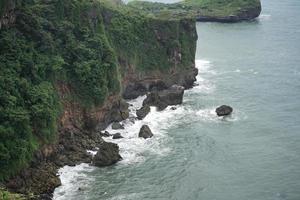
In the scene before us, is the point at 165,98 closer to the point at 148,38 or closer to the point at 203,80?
the point at 148,38

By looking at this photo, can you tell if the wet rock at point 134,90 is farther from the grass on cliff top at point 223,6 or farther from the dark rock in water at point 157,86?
the grass on cliff top at point 223,6

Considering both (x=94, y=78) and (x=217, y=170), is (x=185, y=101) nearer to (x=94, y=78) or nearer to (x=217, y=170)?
(x=94, y=78)

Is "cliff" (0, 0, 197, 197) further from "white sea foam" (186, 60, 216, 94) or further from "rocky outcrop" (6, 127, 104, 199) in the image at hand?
"white sea foam" (186, 60, 216, 94)

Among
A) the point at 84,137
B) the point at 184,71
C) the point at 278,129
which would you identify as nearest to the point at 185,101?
the point at 184,71

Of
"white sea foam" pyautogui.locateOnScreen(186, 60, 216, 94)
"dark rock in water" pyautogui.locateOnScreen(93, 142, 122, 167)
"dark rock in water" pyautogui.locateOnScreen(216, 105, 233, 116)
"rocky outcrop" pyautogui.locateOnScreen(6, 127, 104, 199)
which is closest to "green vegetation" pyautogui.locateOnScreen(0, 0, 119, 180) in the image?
"rocky outcrop" pyautogui.locateOnScreen(6, 127, 104, 199)

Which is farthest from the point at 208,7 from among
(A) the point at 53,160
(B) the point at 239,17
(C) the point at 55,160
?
(A) the point at 53,160

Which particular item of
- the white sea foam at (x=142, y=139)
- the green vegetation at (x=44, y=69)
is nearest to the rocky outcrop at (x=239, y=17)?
the white sea foam at (x=142, y=139)

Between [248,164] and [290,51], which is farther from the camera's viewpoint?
[290,51]
